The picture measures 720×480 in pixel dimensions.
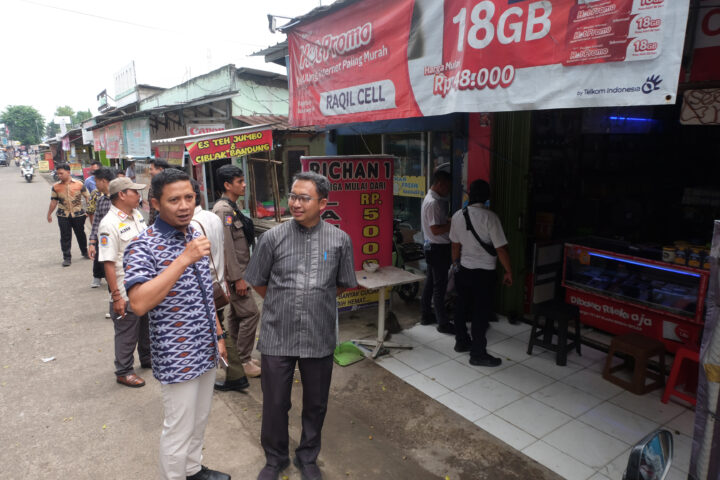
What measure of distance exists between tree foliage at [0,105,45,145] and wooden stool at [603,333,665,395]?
390 feet

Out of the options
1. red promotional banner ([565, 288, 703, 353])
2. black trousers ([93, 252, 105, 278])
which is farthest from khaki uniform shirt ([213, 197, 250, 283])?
black trousers ([93, 252, 105, 278])

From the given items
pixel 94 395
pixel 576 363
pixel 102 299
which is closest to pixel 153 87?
pixel 102 299

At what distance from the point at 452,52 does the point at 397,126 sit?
3573mm

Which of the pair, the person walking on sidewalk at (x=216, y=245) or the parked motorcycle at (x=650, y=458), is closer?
the parked motorcycle at (x=650, y=458)

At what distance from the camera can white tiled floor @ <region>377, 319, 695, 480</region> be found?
11.1 feet

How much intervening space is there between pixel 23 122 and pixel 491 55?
404 feet

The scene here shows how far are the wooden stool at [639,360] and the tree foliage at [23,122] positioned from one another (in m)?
119

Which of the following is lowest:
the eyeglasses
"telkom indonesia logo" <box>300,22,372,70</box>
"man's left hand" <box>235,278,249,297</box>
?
"man's left hand" <box>235,278,249,297</box>

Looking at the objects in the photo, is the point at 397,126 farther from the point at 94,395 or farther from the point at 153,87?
the point at 153,87

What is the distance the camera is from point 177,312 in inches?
99.5

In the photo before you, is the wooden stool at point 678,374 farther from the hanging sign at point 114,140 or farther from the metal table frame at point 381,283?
the hanging sign at point 114,140

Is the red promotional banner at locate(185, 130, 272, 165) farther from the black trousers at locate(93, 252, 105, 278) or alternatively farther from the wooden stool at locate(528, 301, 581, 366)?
the wooden stool at locate(528, 301, 581, 366)

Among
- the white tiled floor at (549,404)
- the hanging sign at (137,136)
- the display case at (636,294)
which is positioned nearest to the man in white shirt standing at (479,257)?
the white tiled floor at (549,404)

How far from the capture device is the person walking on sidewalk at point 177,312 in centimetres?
239
